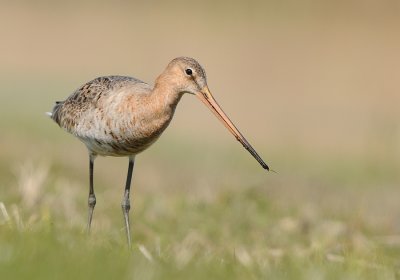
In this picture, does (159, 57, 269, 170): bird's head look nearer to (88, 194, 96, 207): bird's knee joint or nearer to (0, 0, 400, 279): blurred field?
(0, 0, 400, 279): blurred field

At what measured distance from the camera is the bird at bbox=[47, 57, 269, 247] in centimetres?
866

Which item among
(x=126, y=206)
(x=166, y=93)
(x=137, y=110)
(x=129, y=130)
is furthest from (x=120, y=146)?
(x=126, y=206)

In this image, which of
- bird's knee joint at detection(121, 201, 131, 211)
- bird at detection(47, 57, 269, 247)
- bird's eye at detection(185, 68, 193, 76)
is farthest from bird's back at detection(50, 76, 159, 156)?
bird's knee joint at detection(121, 201, 131, 211)

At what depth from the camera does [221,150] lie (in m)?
19.4

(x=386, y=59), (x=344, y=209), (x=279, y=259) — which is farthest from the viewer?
(x=386, y=59)

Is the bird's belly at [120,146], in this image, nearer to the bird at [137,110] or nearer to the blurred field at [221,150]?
the bird at [137,110]

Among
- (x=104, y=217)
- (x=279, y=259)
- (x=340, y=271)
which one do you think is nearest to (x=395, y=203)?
(x=104, y=217)

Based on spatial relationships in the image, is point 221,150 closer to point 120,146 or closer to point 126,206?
point 126,206

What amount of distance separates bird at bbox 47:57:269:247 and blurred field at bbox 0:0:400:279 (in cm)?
72

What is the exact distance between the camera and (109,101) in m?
9.05

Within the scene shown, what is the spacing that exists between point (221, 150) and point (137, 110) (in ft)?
35.1

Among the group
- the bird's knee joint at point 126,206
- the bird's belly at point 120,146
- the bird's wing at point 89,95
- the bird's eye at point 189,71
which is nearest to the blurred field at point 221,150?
the bird's knee joint at point 126,206

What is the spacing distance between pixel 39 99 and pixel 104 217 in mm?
12384

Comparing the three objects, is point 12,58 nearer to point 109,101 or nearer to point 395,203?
point 395,203
